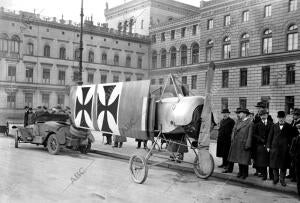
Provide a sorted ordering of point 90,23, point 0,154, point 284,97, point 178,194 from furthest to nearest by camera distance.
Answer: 1. point 90,23
2. point 284,97
3. point 0,154
4. point 178,194

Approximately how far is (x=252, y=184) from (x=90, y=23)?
157 feet

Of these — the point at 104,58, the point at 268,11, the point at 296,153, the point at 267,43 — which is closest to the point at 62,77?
the point at 104,58

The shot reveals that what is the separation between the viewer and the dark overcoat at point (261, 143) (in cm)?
935

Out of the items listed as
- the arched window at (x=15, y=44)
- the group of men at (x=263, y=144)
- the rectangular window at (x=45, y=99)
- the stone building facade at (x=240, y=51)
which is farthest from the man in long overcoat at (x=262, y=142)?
the arched window at (x=15, y=44)

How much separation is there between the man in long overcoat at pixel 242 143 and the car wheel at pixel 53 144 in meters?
6.64

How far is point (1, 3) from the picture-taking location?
6559 millimetres

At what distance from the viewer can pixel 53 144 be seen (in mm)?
13625

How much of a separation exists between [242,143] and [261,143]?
1.62 feet

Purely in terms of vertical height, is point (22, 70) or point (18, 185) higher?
point (22, 70)

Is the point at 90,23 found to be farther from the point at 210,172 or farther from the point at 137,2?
the point at 210,172

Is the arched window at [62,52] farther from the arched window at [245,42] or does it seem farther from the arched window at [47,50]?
the arched window at [245,42]

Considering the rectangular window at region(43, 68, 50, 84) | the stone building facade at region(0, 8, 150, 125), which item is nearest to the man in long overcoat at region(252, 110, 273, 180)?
the stone building facade at region(0, 8, 150, 125)

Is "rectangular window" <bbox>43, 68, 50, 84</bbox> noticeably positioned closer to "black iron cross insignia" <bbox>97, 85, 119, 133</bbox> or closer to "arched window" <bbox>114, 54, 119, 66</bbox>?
"arched window" <bbox>114, 54, 119, 66</bbox>

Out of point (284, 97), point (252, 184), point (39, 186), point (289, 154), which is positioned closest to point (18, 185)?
point (39, 186)
